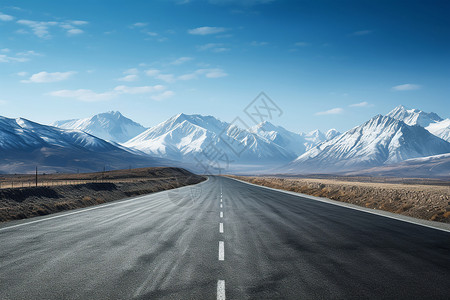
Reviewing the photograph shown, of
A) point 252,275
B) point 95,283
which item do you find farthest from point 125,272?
point 252,275

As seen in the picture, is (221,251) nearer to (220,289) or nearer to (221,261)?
(221,261)

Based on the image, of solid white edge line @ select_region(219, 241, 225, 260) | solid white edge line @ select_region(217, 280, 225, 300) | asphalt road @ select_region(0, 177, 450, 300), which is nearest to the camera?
solid white edge line @ select_region(217, 280, 225, 300)

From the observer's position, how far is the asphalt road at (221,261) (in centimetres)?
549

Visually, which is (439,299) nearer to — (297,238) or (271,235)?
(297,238)

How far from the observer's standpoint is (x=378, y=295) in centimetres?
537

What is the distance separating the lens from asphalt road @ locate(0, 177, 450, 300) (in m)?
5.49

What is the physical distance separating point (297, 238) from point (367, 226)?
3.97 meters

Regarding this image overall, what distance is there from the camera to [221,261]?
724 cm

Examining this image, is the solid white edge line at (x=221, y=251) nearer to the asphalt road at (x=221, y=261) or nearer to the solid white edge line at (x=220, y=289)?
the asphalt road at (x=221, y=261)

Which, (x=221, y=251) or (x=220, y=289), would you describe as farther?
(x=221, y=251)

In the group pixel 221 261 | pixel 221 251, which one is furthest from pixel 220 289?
pixel 221 251

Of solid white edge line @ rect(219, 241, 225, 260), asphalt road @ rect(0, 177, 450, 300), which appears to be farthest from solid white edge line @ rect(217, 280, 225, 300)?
solid white edge line @ rect(219, 241, 225, 260)

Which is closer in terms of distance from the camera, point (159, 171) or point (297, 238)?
point (297, 238)

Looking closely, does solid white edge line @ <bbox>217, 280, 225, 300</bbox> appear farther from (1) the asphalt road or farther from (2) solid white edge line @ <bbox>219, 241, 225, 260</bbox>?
(2) solid white edge line @ <bbox>219, 241, 225, 260</bbox>
